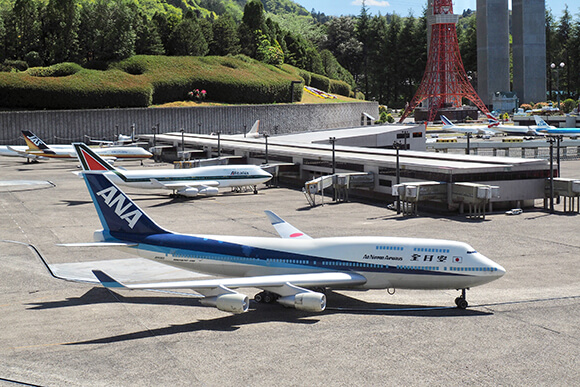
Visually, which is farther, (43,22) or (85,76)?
(43,22)

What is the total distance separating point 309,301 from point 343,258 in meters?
3.86

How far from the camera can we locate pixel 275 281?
29812 millimetres

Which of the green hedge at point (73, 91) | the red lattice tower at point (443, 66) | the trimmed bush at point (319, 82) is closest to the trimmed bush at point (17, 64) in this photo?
the green hedge at point (73, 91)

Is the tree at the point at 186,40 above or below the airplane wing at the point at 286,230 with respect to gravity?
above

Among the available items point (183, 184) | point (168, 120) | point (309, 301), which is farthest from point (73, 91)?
point (309, 301)

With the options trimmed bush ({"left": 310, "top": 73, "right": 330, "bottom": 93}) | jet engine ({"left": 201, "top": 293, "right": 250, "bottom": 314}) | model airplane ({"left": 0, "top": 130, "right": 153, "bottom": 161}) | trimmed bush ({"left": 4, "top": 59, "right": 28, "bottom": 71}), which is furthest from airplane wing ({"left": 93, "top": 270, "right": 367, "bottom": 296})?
trimmed bush ({"left": 310, "top": 73, "right": 330, "bottom": 93})

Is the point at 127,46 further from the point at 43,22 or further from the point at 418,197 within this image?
the point at 418,197

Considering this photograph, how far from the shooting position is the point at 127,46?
500 feet

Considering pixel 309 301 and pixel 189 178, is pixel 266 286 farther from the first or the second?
pixel 189 178

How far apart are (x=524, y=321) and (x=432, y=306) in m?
4.29

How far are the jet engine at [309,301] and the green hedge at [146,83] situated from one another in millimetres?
116128

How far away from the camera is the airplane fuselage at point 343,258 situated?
99.5 ft

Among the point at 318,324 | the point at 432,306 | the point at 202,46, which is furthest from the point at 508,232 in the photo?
the point at 202,46

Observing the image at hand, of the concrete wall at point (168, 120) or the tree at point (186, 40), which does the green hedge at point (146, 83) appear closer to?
the concrete wall at point (168, 120)
